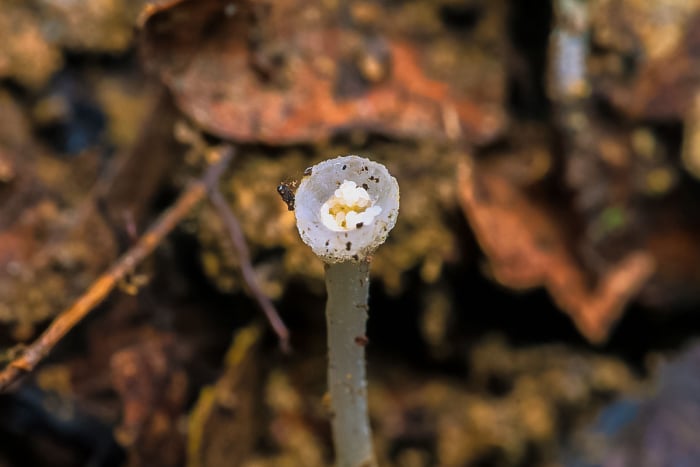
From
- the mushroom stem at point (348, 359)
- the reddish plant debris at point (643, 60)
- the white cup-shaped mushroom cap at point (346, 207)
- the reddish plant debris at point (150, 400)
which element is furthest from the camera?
the reddish plant debris at point (643, 60)

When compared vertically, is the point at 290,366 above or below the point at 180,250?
below

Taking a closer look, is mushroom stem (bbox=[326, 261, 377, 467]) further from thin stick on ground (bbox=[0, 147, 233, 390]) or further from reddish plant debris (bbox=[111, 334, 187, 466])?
thin stick on ground (bbox=[0, 147, 233, 390])

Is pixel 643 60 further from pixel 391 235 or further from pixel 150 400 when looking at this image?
pixel 150 400

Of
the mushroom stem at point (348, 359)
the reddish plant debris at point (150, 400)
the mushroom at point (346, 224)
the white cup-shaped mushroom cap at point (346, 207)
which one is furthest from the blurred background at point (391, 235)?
the white cup-shaped mushroom cap at point (346, 207)

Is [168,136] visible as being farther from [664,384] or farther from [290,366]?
[664,384]

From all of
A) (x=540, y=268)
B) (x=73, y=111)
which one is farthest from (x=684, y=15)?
(x=73, y=111)

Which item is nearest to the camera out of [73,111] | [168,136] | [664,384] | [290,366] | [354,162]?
[354,162]

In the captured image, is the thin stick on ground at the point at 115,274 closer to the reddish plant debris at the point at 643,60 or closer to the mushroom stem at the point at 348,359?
the mushroom stem at the point at 348,359
